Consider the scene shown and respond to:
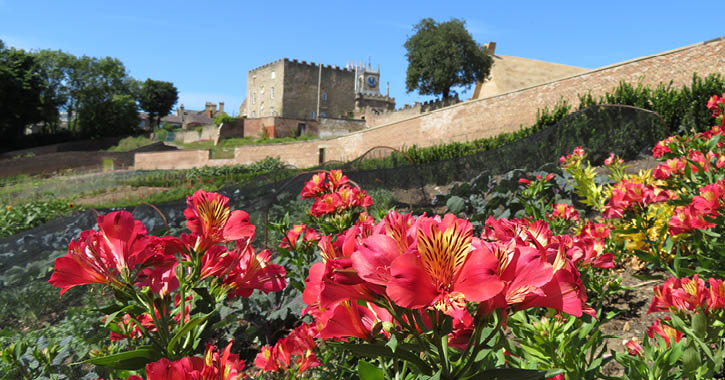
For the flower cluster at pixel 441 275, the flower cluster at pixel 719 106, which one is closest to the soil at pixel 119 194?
the flower cluster at pixel 719 106

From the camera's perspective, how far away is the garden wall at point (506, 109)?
10344 mm

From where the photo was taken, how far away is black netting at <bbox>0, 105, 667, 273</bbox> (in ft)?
11.4

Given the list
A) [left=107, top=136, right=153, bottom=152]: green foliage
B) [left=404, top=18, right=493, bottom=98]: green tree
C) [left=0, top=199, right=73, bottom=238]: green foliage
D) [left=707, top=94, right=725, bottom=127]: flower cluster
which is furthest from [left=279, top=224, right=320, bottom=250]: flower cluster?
[left=107, top=136, right=153, bottom=152]: green foliage

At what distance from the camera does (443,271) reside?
55cm

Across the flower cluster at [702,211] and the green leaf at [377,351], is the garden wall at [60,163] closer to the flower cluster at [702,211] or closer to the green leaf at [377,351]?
the flower cluster at [702,211]

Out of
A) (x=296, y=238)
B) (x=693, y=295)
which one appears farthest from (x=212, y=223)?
(x=693, y=295)

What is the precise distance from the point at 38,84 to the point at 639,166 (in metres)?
46.4

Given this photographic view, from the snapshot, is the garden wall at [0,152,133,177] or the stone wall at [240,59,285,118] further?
the stone wall at [240,59,285,118]

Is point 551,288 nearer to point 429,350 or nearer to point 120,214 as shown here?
point 429,350

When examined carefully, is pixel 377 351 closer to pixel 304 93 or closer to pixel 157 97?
pixel 304 93

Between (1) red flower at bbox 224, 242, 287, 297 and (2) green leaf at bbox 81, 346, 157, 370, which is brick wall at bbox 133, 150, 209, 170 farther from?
(2) green leaf at bbox 81, 346, 157, 370

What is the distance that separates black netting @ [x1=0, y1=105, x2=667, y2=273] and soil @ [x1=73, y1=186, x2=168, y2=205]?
11885 millimetres

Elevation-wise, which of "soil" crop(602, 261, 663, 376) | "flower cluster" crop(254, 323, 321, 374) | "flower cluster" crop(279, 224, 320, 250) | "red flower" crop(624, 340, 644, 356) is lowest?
"soil" crop(602, 261, 663, 376)

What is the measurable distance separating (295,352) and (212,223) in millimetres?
791
